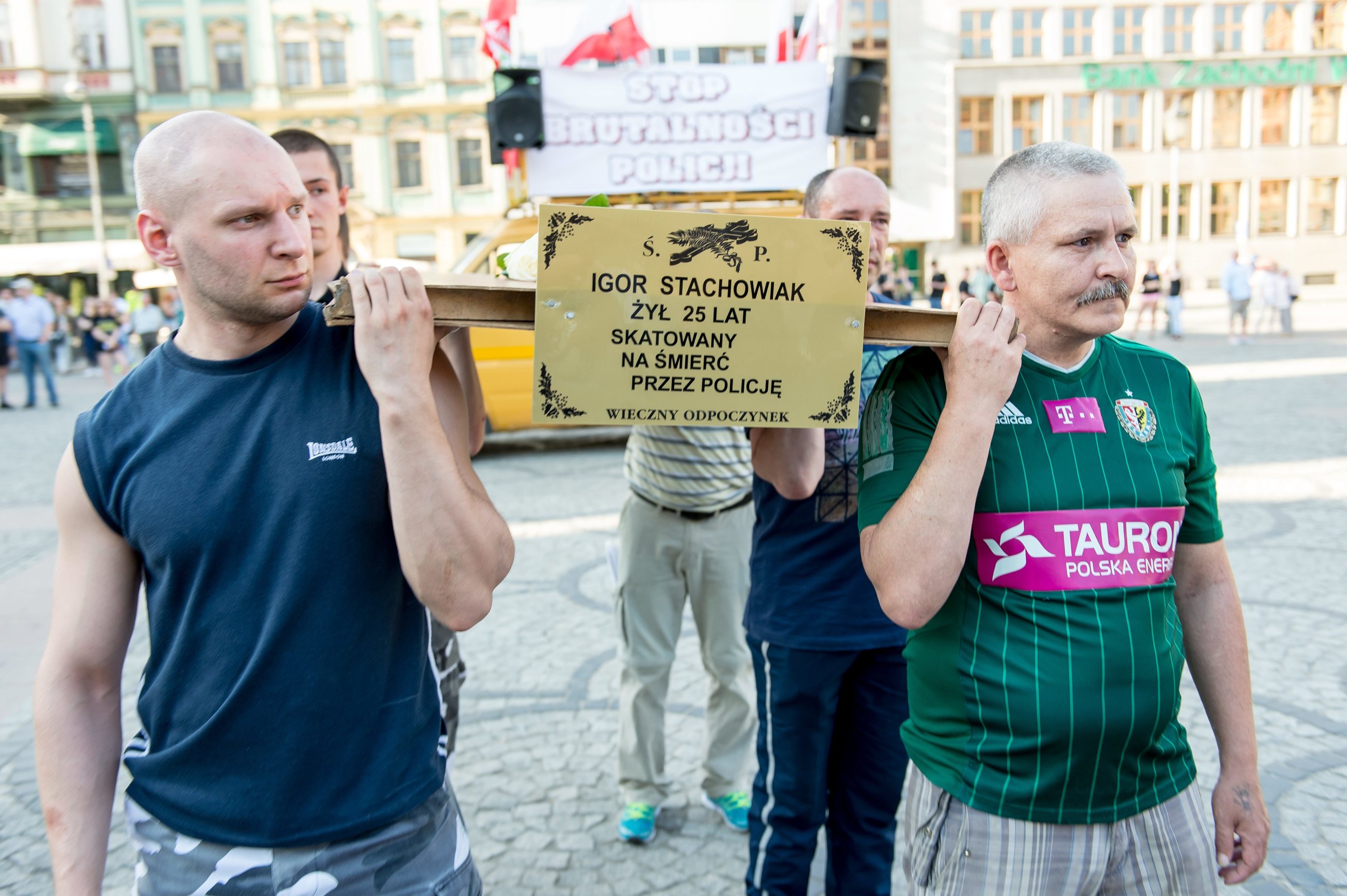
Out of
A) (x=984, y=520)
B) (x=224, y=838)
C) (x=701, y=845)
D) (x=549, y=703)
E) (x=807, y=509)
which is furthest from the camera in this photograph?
(x=549, y=703)

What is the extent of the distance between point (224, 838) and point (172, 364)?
0.76m

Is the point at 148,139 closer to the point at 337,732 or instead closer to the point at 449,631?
the point at 337,732

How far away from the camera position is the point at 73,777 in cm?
158

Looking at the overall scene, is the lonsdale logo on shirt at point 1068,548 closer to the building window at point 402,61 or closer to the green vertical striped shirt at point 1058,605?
the green vertical striped shirt at point 1058,605

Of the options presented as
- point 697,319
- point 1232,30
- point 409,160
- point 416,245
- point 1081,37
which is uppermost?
point 1232,30

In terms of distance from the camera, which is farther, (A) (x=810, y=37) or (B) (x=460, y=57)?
(B) (x=460, y=57)

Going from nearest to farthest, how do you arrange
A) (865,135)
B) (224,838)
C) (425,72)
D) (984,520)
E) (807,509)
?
(224,838) < (984,520) < (807,509) < (865,135) < (425,72)

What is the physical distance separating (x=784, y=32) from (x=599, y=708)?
22.5 feet

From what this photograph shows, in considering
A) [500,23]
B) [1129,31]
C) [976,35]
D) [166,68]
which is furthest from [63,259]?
[1129,31]

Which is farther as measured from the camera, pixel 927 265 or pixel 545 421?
pixel 927 265

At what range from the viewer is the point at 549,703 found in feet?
13.6

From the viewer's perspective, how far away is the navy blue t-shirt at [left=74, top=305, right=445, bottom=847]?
1525 millimetres

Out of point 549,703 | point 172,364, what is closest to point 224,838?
point 172,364

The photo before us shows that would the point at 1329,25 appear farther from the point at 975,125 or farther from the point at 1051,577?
the point at 1051,577
